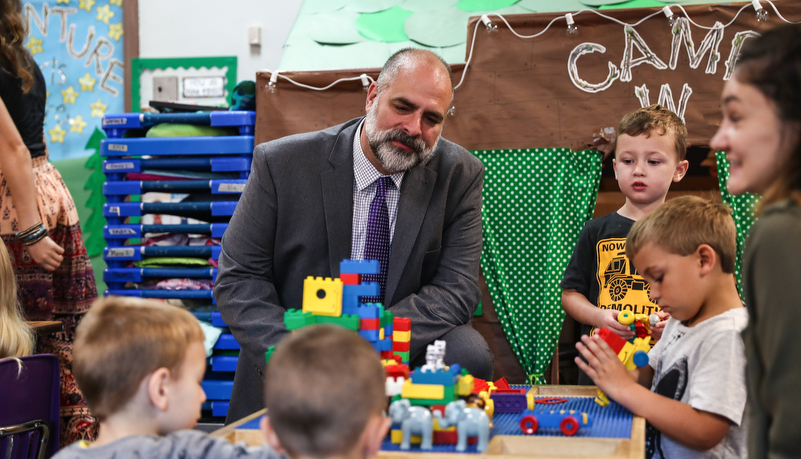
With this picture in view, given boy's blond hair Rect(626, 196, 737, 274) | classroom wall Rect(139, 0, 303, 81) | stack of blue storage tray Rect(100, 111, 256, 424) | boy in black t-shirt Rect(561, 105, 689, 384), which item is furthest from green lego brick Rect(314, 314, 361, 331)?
classroom wall Rect(139, 0, 303, 81)

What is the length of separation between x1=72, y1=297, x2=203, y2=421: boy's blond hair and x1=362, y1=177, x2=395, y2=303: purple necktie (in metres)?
1.01

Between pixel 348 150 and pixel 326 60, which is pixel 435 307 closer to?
pixel 348 150

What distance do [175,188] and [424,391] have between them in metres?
2.23

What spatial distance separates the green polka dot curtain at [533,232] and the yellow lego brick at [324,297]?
5.54 feet

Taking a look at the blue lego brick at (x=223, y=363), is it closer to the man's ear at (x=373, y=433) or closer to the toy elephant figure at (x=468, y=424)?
the toy elephant figure at (x=468, y=424)

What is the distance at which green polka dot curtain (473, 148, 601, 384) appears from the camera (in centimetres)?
287

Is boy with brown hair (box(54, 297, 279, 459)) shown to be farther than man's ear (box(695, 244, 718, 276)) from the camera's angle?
No

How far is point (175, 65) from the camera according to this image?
166 inches

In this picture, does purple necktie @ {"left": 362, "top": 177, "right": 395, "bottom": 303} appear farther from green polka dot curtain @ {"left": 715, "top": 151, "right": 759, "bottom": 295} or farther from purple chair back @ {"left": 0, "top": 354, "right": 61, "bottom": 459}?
green polka dot curtain @ {"left": 715, "top": 151, "right": 759, "bottom": 295}

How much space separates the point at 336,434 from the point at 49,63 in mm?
4198

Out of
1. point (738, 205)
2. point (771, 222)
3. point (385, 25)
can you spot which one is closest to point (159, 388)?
point (771, 222)

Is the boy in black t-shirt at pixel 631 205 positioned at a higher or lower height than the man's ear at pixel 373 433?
higher

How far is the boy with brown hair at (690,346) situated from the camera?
1.27 metres

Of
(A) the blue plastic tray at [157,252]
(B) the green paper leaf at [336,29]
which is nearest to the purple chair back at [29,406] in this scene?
(A) the blue plastic tray at [157,252]
